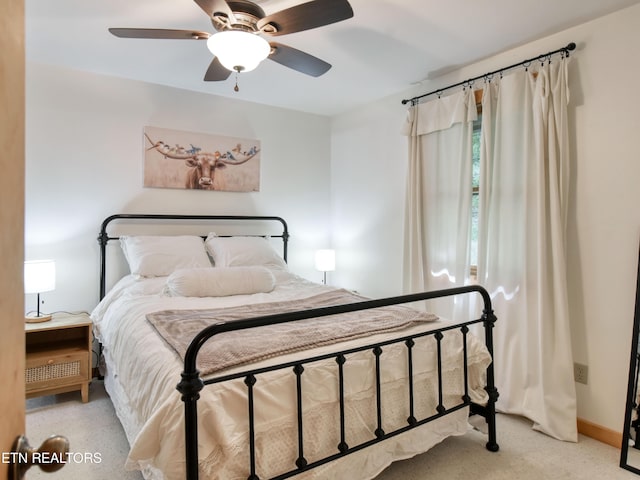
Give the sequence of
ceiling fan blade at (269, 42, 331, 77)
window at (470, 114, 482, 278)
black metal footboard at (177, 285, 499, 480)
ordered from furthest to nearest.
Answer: window at (470, 114, 482, 278) < ceiling fan blade at (269, 42, 331, 77) < black metal footboard at (177, 285, 499, 480)

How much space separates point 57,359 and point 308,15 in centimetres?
258

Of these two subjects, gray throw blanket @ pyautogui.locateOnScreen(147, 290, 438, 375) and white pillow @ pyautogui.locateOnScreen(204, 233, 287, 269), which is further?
white pillow @ pyautogui.locateOnScreen(204, 233, 287, 269)

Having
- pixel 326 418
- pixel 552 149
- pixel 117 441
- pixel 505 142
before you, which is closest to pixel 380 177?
pixel 505 142

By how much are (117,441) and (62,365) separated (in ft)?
2.47

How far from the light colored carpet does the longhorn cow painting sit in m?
1.87

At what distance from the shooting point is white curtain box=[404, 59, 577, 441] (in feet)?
7.52

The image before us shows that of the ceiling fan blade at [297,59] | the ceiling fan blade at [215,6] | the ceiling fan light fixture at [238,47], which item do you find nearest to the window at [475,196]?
the ceiling fan blade at [297,59]

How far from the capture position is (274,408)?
4.63ft

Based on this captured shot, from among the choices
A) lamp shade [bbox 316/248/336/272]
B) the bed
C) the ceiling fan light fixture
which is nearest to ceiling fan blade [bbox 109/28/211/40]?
the ceiling fan light fixture

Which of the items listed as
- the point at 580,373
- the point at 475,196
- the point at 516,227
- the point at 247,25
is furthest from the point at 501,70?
the point at 580,373

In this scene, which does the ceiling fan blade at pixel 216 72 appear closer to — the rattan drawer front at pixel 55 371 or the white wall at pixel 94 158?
the white wall at pixel 94 158


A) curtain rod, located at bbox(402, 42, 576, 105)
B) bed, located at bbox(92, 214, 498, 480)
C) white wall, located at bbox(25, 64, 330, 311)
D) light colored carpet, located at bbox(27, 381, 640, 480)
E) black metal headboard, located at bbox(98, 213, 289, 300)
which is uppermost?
curtain rod, located at bbox(402, 42, 576, 105)

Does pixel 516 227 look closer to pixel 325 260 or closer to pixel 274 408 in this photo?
pixel 325 260

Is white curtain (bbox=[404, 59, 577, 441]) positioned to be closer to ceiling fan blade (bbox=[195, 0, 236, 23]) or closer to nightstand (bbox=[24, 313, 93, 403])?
ceiling fan blade (bbox=[195, 0, 236, 23])
